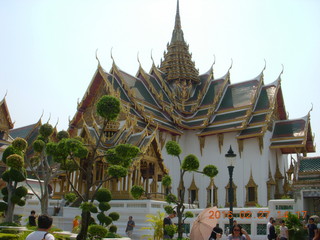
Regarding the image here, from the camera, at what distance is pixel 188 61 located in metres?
27.8

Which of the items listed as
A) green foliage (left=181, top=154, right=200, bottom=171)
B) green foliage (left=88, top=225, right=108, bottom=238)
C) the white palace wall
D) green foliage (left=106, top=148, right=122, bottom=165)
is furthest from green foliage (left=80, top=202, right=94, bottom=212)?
the white palace wall

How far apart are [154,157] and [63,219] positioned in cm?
355

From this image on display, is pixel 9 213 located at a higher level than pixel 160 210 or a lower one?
lower

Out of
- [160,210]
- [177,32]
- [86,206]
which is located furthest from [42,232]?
[177,32]

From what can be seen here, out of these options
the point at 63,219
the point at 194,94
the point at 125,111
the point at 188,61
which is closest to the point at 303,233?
the point at 63,219

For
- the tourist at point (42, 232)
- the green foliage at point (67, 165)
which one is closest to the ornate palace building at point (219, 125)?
the green foliage at point (67, 165)

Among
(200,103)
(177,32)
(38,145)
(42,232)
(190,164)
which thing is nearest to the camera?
(42,232)

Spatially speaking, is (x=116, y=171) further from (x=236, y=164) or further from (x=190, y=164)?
(x=236, y=164)

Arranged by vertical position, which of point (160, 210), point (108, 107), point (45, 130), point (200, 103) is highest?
point (200, 103)

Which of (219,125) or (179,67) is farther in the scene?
(179,67)

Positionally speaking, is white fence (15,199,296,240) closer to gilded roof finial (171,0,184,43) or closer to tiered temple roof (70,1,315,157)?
tiered temple roof (70,1,315,157)

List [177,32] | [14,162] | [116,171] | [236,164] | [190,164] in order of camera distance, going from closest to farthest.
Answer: [116,171] < [190,164] < [14,162] < [236,164] < [177,32]

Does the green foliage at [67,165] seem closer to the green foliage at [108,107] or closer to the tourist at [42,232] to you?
the green foliage at [108,107]

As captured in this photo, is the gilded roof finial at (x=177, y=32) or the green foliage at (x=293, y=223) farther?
the gilded roof finial at (x=177, y=32)
